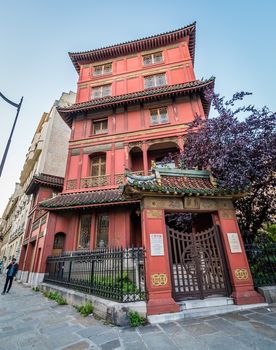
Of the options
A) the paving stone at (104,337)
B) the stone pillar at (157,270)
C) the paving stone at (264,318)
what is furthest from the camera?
the stone pillar at (157,270)

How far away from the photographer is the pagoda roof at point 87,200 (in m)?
11.3

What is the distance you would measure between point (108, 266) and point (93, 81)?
17.2 meters

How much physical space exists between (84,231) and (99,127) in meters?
8.38

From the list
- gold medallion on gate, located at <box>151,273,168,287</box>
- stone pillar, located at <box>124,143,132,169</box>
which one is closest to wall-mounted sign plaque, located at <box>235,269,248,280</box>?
gold medallion on gate, located at <box>151,273,168,287</box>

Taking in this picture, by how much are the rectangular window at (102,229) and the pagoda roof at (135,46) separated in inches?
612

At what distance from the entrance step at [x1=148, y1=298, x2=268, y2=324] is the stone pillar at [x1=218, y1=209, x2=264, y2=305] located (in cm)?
13

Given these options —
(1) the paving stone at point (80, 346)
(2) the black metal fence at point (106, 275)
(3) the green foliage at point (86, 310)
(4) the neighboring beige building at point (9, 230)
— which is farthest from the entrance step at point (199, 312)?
(4) the neighboring beige building at point (9, 230)

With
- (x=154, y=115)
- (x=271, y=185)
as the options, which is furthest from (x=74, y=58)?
(x=271, y=185)

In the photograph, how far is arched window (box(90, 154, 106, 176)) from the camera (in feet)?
47.9

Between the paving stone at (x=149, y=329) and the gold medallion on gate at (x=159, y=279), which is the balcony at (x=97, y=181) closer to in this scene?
the gold medallion on gate at (x=159, y=279)

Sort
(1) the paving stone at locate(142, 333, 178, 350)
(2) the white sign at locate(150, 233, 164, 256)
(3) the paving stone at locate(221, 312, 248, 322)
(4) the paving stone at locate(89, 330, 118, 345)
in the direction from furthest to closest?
(2) the white sign at locate(150, 233, 164, 256)
(3) the paving stone at locate(221, 312, 248, 322)
(4) the paving stone at locate(89, 330, 118, 345)
(1) the paving stone at locate(142, 333, 178, 350)

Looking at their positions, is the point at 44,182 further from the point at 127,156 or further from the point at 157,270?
the point at 157,270

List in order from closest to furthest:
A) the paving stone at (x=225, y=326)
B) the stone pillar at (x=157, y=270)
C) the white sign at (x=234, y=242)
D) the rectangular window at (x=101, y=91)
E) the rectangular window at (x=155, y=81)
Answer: the paving stone at (x=225, y=326) → the stone pillar at (x=157, y=270) → the white sign at (x=234, y=242) → the rectangular window at (x=155, y=81) → the rectangular window at (x=101, y=91)

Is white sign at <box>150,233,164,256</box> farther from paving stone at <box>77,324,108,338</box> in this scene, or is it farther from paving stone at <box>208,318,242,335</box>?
paving stone at <box>77,324,108,338</box>
